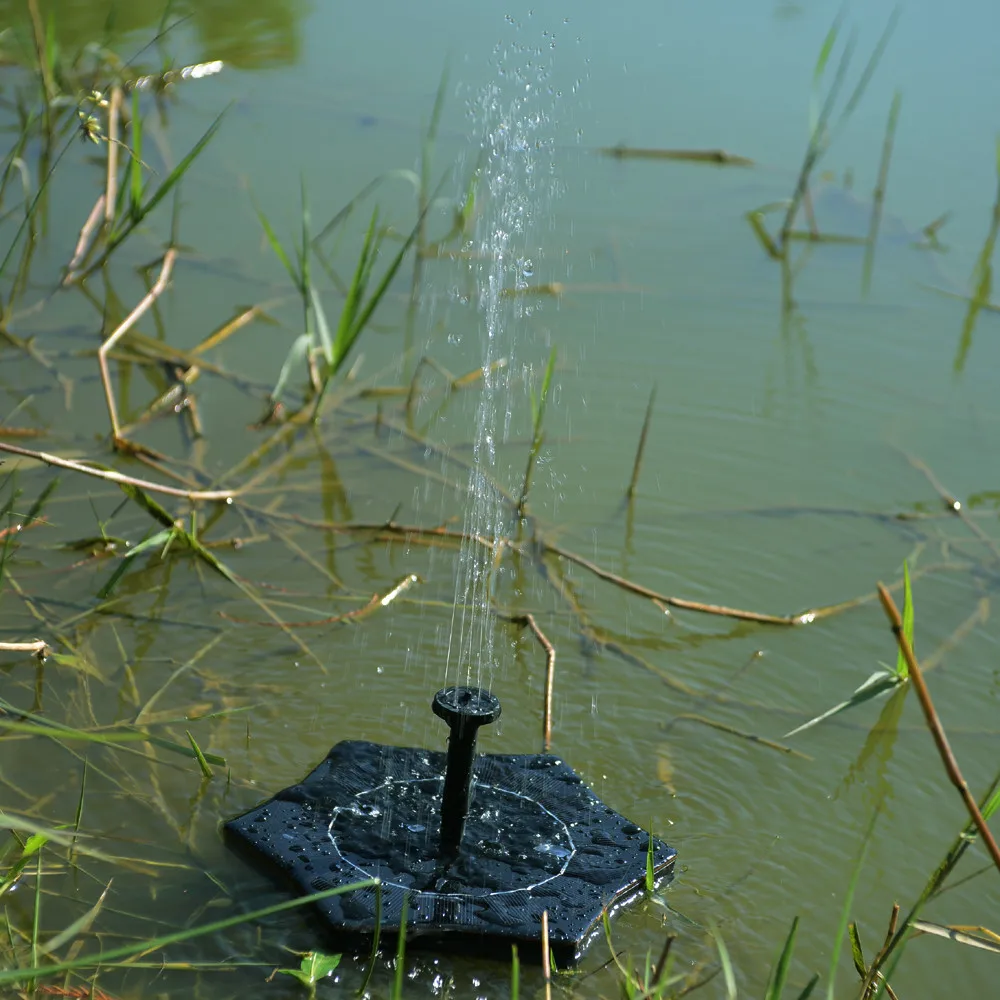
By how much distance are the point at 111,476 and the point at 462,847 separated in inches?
41.8

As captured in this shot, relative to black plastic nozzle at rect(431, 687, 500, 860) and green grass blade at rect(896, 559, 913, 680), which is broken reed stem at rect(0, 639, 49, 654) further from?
green grass blade at rect(896, 559, 913, 680)

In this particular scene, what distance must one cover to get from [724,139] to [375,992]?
5.06m

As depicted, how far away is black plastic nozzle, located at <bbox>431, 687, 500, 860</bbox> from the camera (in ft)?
6.53

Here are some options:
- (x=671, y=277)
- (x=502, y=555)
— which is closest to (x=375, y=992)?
(x=502, y=555)

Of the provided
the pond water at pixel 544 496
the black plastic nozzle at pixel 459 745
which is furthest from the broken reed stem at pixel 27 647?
the black plastic nozzle at pixel 459 745

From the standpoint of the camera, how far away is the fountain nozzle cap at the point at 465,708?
1.98 meters

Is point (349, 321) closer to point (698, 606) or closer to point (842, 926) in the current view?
point (698, 606)

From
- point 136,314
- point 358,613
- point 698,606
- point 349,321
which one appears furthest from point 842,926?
point 136,314

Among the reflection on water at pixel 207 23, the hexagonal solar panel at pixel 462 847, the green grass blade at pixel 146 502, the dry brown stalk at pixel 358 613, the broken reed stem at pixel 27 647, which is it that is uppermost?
the reflection on water at pixel 207 23

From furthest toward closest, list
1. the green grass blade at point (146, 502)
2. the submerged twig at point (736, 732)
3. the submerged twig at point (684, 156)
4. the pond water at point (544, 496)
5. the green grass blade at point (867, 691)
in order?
the submerged twig at point (684, 156) → the green grass blade at point (146, 502) → the submerged twig at point (736, 732) → the green grass blade at point (867, 691) → the pond water at point (544, 496)

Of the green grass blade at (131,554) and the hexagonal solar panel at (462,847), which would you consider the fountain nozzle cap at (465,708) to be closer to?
the hexagonal solar panel at (462,847)

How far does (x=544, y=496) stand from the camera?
353cm

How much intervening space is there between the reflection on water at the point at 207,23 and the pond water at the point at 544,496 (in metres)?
0.03

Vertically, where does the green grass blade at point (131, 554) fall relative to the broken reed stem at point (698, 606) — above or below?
above
